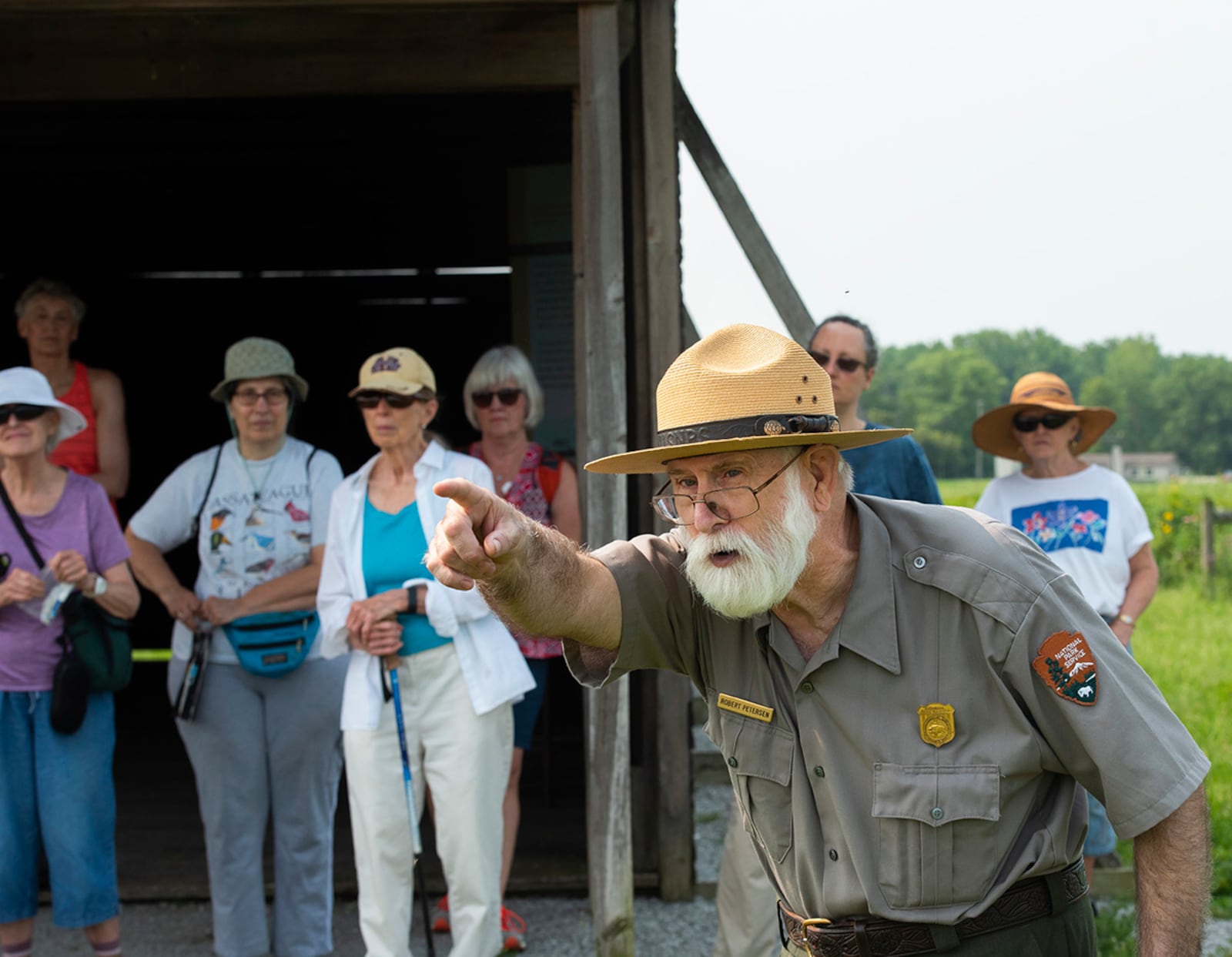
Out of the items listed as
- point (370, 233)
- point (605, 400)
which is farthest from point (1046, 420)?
point (370, 233)

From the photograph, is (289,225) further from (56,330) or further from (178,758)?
(56,330)

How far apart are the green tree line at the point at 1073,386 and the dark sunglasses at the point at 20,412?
46859 mm

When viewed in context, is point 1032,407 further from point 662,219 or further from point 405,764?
point 405,764

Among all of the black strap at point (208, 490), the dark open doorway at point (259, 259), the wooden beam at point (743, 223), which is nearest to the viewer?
the black strap at point (208, 490)

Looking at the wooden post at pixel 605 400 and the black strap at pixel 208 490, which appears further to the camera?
the black strap at pixel 208 490

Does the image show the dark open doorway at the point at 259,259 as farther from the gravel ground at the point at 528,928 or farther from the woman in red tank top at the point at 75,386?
the woman in red tank top at the point at 75,386

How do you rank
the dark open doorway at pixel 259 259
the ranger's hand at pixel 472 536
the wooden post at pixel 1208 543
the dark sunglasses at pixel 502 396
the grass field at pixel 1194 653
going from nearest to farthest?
1. the ranger's hand at pixel 472 536
2. the dark sunglasses at pixel 502 396
3. the grass field at pixel 1194 653
4. the dark open doorway at pixel 259 259
5. the wooden post at pixel 1208 543

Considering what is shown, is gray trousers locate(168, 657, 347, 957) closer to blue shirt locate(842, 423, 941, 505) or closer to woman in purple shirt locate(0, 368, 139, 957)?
woman in purple shirt locate(0, 368, 139, 957)

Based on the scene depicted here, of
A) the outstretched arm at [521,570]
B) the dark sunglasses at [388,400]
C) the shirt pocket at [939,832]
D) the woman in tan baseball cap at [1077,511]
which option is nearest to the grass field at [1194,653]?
the shirt pocket at [939,832]

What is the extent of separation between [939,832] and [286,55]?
3.94 m

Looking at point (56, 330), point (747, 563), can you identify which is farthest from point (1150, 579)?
point (56, 330)

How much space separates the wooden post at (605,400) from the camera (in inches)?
161

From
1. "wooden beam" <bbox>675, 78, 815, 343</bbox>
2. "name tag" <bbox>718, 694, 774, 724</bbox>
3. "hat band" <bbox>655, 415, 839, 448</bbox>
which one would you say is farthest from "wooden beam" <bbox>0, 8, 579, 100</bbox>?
"name tag" <bbox>718, 694, 774, 724</bbox>

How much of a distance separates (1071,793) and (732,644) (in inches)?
26.2
